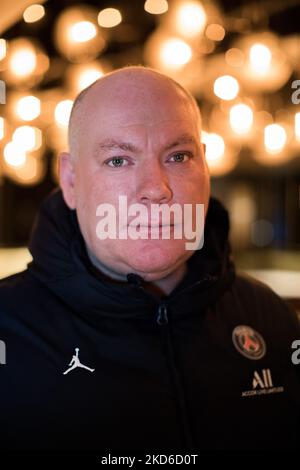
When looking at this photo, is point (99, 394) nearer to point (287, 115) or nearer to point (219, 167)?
point (219, 167)

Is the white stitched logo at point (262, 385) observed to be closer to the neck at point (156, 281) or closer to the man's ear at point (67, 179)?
the neck at point (156, 281)

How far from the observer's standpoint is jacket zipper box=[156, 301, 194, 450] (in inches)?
33.7

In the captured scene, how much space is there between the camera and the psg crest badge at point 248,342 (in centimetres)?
98

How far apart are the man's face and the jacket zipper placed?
0.22ft

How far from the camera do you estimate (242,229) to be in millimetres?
6832

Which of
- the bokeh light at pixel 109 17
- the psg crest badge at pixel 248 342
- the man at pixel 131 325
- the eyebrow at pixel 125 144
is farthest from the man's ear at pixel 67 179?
the bokeh light at pixel 109 17

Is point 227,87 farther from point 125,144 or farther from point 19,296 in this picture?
point 19,296

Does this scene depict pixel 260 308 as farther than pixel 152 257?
Yes

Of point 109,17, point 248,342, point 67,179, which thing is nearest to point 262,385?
point 248,342

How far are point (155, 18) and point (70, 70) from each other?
458 mm

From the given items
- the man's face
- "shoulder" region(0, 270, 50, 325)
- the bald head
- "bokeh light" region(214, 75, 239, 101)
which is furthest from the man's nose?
"bokeh light" region(214, 75, 239, 101)

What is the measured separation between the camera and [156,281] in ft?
3.22

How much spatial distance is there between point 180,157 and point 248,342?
35 cm

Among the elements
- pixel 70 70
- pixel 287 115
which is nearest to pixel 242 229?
pixel 287 115
